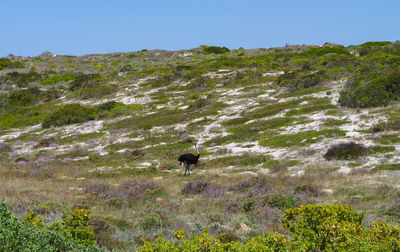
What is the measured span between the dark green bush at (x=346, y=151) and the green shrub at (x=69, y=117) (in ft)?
114

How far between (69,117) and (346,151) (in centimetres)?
3679

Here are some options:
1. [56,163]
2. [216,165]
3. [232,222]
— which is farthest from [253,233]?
[56,163]

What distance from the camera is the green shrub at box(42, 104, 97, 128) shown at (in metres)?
46.3

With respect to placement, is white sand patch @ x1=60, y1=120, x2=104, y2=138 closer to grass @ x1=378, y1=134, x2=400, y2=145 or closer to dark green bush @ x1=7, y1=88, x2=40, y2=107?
dark green bush @ x1=7, y1=88, x2=40, y2=107

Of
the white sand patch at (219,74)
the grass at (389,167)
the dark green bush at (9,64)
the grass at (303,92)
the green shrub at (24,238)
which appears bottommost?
the grass at (389,167)

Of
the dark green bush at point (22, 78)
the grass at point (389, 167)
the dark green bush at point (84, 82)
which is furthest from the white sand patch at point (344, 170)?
the dark green bush at point (22, 78)

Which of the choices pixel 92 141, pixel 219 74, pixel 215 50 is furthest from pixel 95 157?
pixel 215 50

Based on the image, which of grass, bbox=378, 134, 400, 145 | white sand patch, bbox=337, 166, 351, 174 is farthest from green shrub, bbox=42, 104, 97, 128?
grass, bbox=378, 134, 400, 145

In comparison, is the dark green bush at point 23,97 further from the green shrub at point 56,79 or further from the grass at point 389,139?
the grass at point 389,139

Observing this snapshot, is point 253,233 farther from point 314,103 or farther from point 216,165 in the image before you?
point 314,103

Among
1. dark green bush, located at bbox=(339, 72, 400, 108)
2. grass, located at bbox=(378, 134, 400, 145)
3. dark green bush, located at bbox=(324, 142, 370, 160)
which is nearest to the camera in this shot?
dark green bush, located at bbox=(324, 142, 370, 160)

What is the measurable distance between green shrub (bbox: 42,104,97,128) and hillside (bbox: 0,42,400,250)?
198mm

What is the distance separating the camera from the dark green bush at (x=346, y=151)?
21719mm

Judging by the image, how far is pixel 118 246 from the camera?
881 cm
